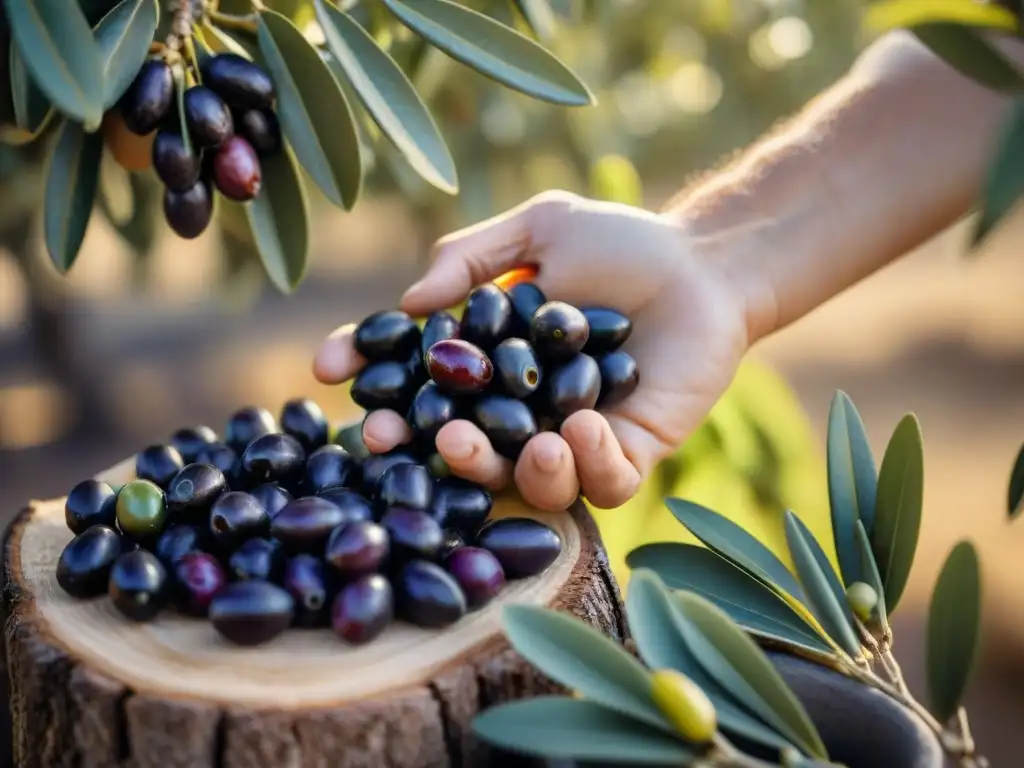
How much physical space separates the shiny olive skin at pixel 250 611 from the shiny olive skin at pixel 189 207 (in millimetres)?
431

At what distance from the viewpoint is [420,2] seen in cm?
116

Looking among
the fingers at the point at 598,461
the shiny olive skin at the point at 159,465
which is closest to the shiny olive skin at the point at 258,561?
the shiny olive skin at the point at 159,465

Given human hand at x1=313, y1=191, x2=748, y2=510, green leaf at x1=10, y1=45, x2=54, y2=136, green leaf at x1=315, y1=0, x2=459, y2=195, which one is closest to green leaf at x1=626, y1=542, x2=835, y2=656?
human hand at x1=313, y1=191, x2=748, y2=510

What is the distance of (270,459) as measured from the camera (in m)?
1.12

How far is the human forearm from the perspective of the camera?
1425 mm

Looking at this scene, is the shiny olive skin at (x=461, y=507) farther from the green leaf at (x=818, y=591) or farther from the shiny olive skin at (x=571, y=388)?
the green leaf at (x=818, y=591)

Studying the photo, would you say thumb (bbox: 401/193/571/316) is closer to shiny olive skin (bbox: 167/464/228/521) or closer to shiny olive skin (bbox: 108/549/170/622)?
shiny olive skin (bbox: 167/464/228/521)

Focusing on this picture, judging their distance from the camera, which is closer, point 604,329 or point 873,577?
point 873,577

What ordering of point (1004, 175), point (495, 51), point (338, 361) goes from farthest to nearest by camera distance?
point (338, 361)
point (495, 51)
point (1004, 175)

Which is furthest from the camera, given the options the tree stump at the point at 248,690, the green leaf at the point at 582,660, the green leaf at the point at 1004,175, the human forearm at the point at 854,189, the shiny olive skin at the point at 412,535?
the human forearm at the point at 854,189

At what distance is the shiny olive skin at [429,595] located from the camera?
3.05 feet

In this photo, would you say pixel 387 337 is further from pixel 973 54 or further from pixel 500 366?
pixel 973 54

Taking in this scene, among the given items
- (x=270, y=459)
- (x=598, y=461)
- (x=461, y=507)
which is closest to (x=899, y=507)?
(x=598, y=461)

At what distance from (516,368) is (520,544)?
0.67 feet
